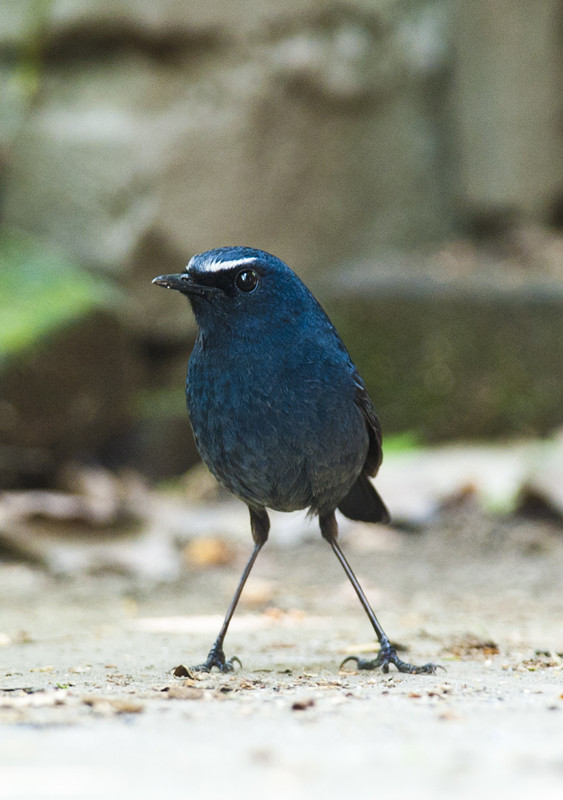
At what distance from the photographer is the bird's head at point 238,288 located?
3219 millimetres

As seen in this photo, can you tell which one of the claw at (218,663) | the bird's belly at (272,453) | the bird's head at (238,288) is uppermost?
the bird's head at (238,288)

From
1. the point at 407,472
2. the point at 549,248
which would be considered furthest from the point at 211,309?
the point at 549,248

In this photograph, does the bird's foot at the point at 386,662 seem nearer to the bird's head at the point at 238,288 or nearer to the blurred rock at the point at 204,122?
the bird's head at the point at 238,288

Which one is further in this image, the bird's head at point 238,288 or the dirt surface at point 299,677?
the bird's head at point 238,288

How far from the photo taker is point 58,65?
7574 millimetres

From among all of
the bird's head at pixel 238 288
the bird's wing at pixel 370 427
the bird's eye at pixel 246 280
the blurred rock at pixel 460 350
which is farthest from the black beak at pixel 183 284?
the blurred rock at pixel 460 350

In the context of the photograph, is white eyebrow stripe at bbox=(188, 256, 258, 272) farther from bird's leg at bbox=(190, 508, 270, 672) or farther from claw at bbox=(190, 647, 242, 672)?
claw at bbox=(190, 647, 242, 672)

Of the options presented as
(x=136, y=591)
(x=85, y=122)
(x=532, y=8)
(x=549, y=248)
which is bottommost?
(x=136, y=591)

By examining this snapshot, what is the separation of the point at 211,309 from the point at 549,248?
5703 mm

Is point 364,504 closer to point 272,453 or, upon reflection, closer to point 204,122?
point 272,453

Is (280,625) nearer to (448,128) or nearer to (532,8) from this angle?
(448,128)

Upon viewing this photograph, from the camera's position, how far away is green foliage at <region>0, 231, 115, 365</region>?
6805mm

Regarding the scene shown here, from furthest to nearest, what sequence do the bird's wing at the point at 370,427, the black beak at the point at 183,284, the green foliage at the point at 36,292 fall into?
1. the green foliage at the point at 36,292
2. the bird's wing at the point at 370,427
3. the black beak at the point at 183,284

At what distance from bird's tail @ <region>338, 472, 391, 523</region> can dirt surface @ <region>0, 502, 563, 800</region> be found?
0.47 meters
